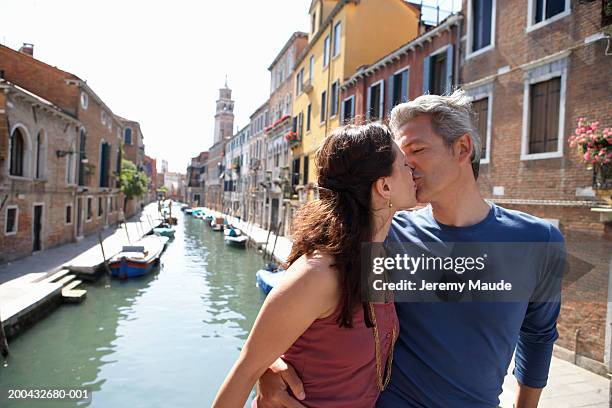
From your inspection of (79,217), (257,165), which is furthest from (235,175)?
(79,217)

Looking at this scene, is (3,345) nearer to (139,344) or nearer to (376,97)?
(139,344)

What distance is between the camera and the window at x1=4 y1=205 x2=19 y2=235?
1415 cm

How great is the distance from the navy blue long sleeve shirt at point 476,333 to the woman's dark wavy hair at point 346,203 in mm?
494

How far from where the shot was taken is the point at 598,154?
5633 millimetres

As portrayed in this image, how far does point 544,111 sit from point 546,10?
176 centimetres

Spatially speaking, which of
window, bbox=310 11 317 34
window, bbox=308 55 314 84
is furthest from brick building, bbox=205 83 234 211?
window, bbox=310 11 317 34

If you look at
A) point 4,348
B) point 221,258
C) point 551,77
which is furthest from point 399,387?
point 221,258

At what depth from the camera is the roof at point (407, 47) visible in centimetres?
1005

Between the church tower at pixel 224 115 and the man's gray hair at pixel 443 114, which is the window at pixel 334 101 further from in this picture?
the church tower at pixel 224 115

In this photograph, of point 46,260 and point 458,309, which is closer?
point 458,309

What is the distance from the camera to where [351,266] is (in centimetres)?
127

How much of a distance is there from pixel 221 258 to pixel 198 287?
6.82 metres

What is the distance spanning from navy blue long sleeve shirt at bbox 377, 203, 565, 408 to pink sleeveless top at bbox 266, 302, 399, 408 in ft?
0.93

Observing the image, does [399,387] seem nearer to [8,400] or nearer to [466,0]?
[8,400]
